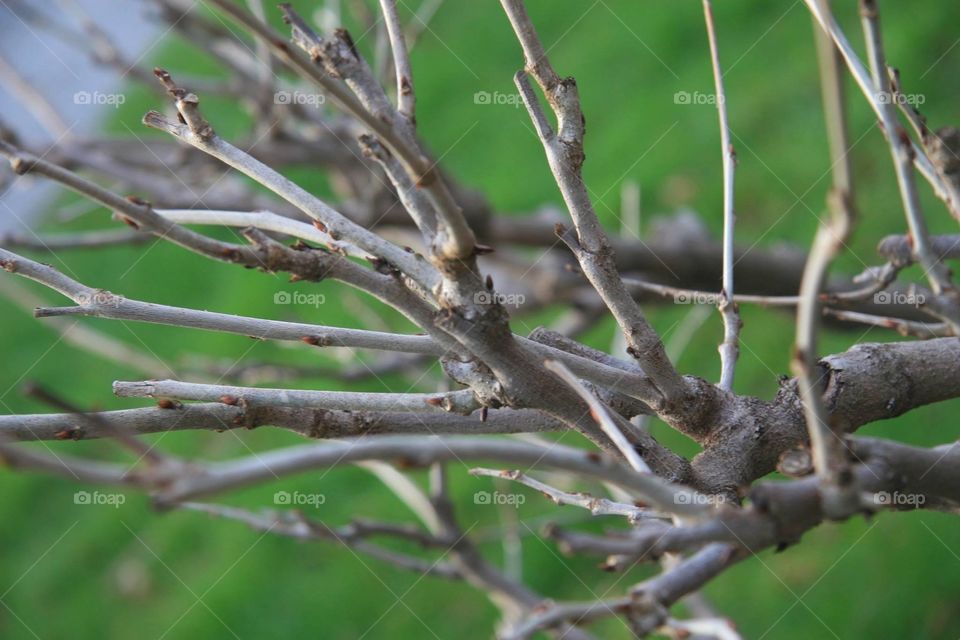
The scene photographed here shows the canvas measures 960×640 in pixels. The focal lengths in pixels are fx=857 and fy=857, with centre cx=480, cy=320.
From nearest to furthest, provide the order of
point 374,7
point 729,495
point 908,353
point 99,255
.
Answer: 1. point 729,495
2. point 908,353
3. point 374,7
4. point 99,255

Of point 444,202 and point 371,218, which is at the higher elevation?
point 371,218

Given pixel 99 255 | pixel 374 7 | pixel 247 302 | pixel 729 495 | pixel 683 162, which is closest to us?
pixel 729 495

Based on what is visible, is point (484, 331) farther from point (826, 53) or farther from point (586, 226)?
point (826, 53)

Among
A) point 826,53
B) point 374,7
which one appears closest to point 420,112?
point 374,7

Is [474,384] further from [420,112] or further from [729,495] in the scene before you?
[420,112]

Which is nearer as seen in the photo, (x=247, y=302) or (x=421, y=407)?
(x=421, y=407)

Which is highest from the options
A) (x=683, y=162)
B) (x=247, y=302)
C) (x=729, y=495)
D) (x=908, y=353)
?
(x=683, y=162)

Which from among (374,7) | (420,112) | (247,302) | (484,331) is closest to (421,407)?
(484,331)
